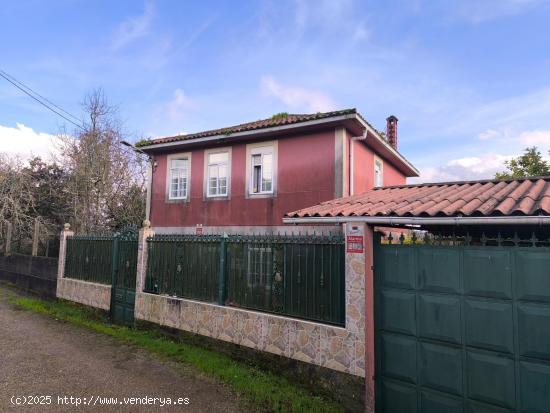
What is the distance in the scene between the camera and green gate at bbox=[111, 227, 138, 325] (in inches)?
331

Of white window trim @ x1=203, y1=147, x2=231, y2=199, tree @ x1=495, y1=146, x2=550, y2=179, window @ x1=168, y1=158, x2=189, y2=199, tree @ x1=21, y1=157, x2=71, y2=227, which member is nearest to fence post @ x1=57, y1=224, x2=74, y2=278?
window @ x1=168, y1=158, x2=189, y2=199

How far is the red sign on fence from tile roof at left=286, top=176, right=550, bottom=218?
1.08ft

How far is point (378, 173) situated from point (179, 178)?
7.23 m

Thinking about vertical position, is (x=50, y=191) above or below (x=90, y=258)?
above

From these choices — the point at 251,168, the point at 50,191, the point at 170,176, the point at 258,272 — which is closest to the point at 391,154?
the point at 251,168

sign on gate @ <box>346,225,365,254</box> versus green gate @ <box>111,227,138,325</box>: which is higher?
sign on gate @ <box>346,225,365,254</box>

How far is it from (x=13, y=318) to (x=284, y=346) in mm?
7691

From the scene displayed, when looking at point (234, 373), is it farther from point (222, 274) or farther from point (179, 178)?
point (179, 178)

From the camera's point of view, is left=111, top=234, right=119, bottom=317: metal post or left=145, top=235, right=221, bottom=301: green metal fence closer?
left=145, top=235, right=221, bottom=301: green metal fence

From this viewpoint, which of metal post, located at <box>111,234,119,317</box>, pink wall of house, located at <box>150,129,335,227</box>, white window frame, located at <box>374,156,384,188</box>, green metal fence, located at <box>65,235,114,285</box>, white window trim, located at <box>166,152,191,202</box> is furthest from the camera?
white window trim, located at <box>166,152,191,202</box>

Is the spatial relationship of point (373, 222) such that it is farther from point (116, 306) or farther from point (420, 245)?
point (116, 306)

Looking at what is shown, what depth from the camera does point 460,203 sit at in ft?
14.0

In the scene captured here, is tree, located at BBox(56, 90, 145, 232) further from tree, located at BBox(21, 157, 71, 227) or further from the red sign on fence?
the red sign on fence

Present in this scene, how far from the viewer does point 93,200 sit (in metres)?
17.8
